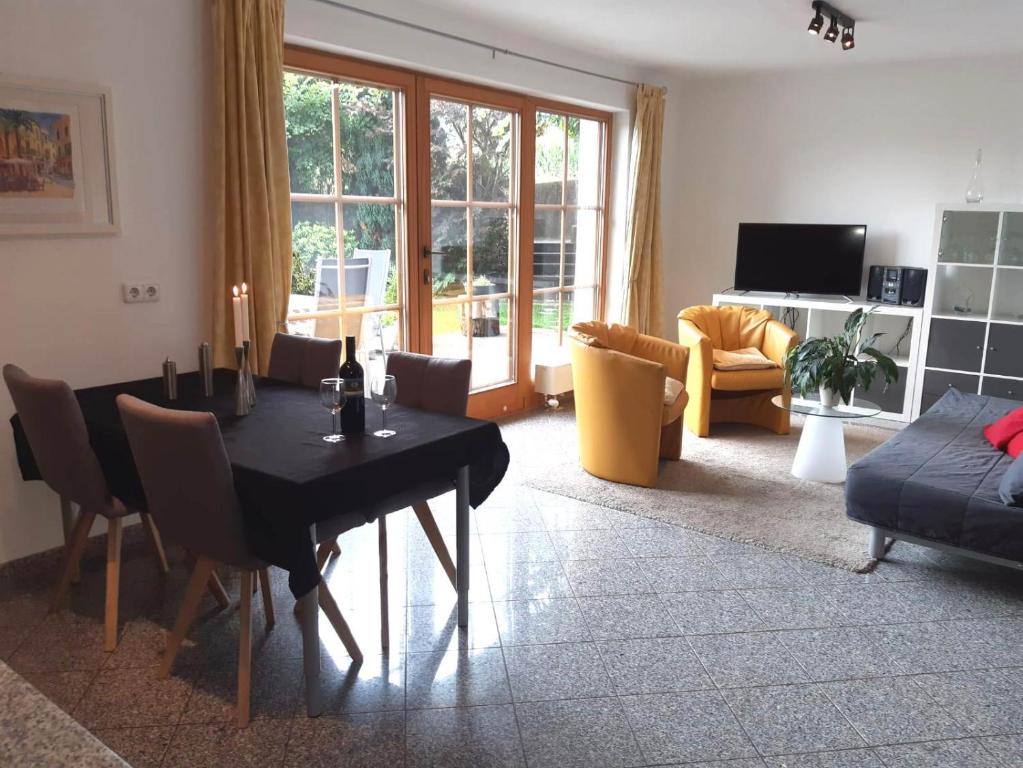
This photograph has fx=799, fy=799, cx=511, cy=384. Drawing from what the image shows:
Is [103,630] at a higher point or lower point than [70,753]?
lower

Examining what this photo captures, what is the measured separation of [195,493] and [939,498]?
270cm

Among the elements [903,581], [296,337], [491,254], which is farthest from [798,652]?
[491,254]

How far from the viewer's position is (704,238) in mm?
6883

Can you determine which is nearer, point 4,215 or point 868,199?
point 4,215

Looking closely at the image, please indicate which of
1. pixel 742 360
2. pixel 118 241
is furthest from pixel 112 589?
pixel 742 360

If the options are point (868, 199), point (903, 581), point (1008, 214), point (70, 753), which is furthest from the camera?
point (868, 199)

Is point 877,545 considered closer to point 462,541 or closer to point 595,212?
point 462,541

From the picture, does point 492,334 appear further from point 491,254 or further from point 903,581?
point 903,581

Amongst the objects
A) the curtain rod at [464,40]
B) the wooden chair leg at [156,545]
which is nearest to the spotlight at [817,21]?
the curtain rod at [464,40]

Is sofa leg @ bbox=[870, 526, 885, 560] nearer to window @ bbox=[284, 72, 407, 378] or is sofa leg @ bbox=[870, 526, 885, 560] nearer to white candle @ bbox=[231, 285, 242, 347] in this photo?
window @ bbox=[284, 72, 407, 378]

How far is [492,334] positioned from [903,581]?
3198mm

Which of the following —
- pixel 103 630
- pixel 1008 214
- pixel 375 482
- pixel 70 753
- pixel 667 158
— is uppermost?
pixel 667 158

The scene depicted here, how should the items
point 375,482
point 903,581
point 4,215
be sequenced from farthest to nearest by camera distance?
point 903,581, point 4,215, point 375,482

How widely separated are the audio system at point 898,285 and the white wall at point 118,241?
15.5 feet
